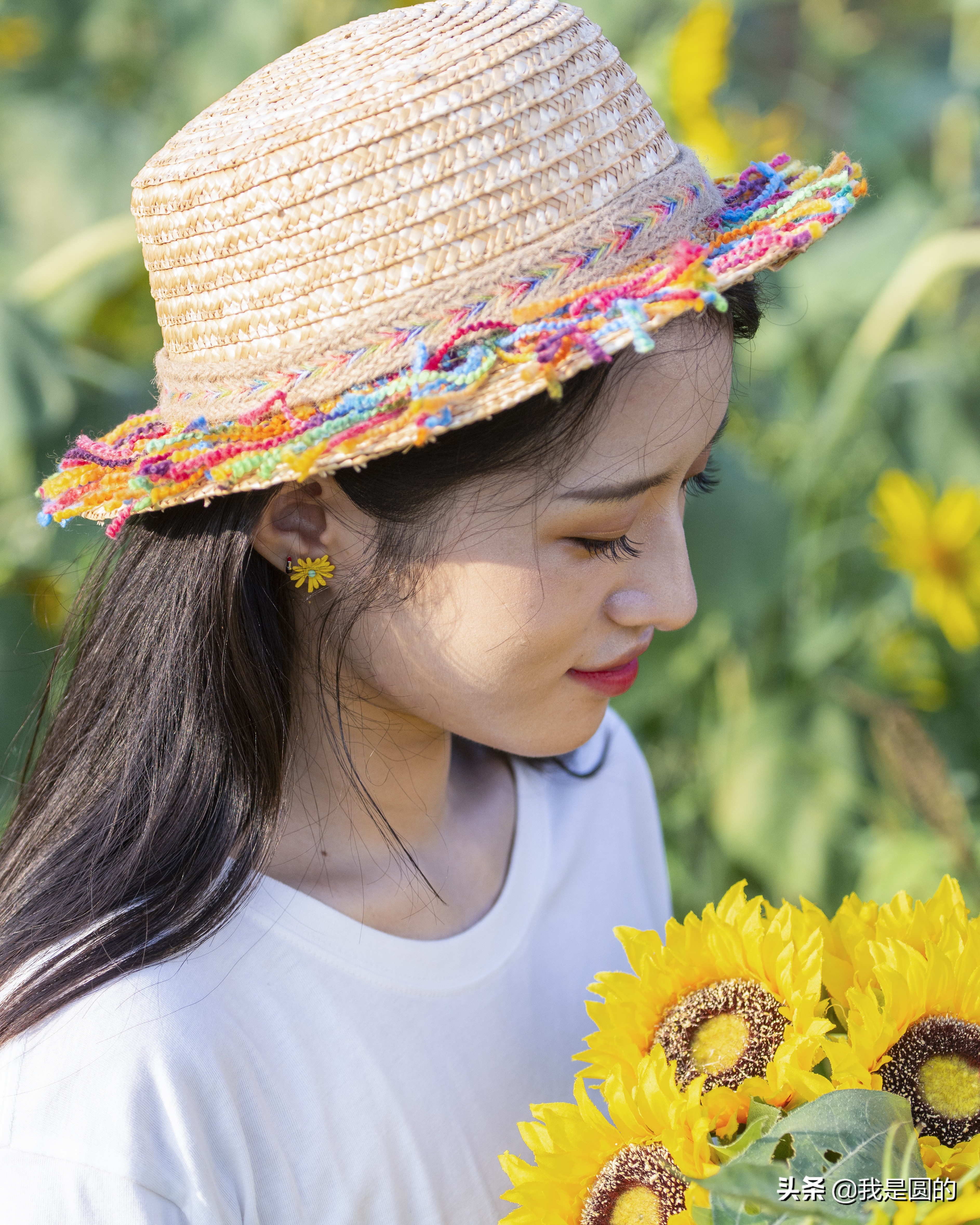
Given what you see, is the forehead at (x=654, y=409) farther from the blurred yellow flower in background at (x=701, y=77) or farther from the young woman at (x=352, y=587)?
the blurred yellow flower in background at (x=701, y=77)

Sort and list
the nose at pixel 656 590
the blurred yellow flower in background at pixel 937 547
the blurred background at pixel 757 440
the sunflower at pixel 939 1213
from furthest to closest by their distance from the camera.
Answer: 1. the blurred yellow flower in background at pixel 937 547
2. the blurred background at pixel 757 440
3. the nose at pixel 656 590
4. the sunflower at pixel 939 1213

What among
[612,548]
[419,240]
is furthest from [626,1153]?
[419,240]

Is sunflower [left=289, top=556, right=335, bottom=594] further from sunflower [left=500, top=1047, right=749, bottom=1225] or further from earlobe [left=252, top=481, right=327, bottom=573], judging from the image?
sunflower [left=500, top=1047, right=749, bottom=1225]

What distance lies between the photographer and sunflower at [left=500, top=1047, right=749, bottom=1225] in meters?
0.64

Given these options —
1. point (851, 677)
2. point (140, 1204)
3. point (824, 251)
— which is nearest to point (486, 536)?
point (140, 1204)

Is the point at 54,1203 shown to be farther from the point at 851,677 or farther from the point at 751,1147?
the point at 851,677

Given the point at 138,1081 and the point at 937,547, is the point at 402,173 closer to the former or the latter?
the point at 138,1081

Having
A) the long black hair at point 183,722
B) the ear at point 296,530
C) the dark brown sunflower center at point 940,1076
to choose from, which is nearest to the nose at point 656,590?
the long black hair at point 183,722

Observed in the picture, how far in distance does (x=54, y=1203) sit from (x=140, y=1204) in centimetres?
5

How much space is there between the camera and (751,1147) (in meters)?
0.61

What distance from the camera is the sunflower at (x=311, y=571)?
86 centimetres

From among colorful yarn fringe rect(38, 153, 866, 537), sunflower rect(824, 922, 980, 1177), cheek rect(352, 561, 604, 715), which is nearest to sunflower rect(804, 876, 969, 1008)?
sunflower rect(824, 922, 980, 1177)

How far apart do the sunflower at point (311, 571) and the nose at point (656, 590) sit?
7.9 inches

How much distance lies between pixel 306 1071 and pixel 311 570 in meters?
0.35
